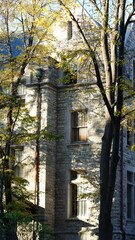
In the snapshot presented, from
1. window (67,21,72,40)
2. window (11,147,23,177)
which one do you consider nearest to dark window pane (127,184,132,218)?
window (11,147,23,177)

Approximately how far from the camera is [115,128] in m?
16.1

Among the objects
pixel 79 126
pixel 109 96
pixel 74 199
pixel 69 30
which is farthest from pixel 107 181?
pixel 69 30

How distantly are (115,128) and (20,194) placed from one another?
7094mm

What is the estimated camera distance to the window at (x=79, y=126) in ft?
80.0

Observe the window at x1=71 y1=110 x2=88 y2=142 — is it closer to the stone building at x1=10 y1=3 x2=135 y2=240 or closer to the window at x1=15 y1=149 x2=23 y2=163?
the stone building at x1=10 y1=3 x2=135 y2=240

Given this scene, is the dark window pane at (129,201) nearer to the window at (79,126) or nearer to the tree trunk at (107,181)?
the window at (79,126)

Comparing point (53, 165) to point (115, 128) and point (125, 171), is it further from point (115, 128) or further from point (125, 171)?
point (115, 128)

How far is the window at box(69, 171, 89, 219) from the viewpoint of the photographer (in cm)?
2327

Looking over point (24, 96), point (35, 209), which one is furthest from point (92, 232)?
point (24, 96)

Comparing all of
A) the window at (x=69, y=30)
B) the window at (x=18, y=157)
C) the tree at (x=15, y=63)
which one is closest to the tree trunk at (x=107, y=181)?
the tree at (x=15, y=63)

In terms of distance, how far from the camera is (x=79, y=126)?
2456 centimetres

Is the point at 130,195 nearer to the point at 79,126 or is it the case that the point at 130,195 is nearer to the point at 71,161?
the point at 71,161

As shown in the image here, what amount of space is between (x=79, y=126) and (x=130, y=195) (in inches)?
175

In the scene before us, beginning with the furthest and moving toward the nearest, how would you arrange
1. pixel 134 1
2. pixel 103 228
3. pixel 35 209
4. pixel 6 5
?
pixel 35 209 < pixel 6 5 < pixel 134 1 < pixel 103 228
